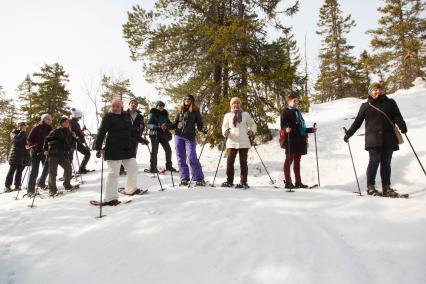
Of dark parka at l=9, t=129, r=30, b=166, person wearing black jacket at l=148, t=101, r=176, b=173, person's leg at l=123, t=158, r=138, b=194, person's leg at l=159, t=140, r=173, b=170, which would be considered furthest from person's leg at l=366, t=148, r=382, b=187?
dark parka at l=9, t=129, r=30, b=166

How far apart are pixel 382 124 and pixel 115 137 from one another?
529 centimetres

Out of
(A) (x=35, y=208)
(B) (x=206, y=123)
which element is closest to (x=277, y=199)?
(A) (x=35, y=208)

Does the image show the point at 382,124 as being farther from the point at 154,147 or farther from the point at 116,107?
the point at 154,147

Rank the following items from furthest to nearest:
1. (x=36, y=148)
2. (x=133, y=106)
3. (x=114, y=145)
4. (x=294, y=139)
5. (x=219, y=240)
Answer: (x=133, y=106) < (x=36, y=148) < (x=294, y=139) < (x=114, y=145) < (x=219, y=240)

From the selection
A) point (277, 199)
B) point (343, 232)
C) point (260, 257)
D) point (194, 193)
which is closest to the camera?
point (260, 257)

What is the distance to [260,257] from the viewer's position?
339cm

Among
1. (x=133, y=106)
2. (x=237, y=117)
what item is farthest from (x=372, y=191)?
(x=133, y=106)

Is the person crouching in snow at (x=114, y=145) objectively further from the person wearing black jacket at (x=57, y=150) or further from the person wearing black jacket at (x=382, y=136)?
the person wearing black jacket at (x=382, y=136)

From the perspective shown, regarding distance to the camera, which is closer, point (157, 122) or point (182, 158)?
point (182, 158)

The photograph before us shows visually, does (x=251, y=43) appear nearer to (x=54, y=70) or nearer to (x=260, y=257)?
(x=260, y=257)

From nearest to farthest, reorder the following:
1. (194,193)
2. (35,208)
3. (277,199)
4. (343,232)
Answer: (343,232), (277,199), (194,193), (35,208)

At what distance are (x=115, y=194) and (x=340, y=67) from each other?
29.8 metres

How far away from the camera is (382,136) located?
592 centimetres

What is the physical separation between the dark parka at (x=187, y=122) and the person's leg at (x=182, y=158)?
0.66 ft
